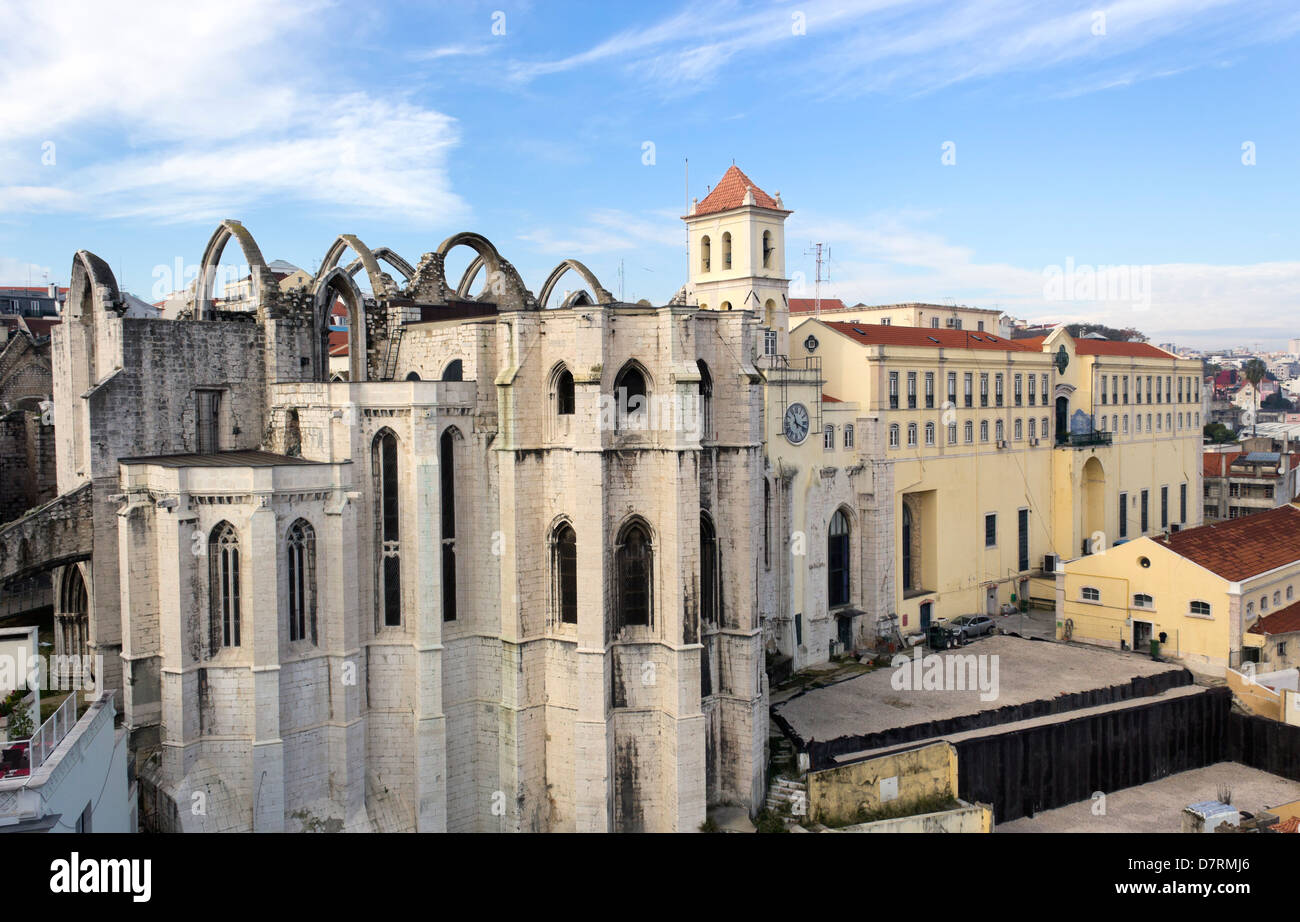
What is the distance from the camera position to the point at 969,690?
3722cm

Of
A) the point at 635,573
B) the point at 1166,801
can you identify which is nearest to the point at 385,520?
the point at 635,573

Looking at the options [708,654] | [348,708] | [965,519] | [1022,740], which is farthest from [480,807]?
[965,519]

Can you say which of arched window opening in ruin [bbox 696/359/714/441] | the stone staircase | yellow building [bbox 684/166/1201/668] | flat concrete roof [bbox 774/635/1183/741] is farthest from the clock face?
the stone staircase

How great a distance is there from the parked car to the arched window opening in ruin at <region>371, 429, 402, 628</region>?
27911 mm

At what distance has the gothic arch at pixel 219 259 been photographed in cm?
2988

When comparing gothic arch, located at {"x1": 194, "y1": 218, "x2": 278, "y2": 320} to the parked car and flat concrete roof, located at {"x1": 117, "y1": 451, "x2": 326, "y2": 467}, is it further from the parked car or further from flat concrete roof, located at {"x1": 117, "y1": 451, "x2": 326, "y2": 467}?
the parked car

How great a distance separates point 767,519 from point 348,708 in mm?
17440

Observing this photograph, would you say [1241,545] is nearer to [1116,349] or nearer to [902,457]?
[902,457]

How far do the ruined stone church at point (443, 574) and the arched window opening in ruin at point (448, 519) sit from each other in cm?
8

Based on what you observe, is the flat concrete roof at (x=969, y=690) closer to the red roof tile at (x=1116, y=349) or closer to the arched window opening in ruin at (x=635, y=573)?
the arched window opening in ruin at (x=635, y=573)

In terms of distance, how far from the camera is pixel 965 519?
50438mm

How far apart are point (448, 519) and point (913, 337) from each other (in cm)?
3050

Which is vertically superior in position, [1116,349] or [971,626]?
[1116,349]
